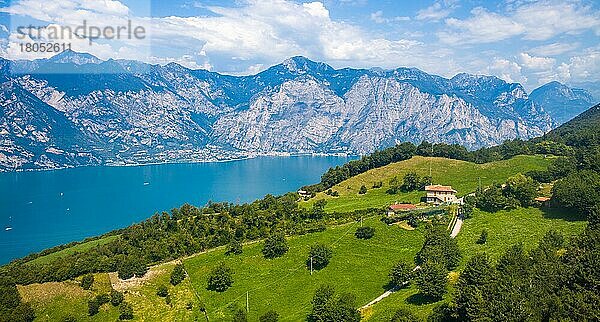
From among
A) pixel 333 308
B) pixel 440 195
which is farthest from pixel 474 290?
pixel 440 195

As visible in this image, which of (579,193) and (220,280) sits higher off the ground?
(579,193)

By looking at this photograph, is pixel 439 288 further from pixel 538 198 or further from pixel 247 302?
pixel 538 198

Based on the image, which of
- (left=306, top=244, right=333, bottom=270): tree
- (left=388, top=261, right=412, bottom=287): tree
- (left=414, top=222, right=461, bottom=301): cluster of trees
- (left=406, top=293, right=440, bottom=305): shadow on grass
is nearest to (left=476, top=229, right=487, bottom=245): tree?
(left=414, top=222, right=461, bottom=301): cluster of trees

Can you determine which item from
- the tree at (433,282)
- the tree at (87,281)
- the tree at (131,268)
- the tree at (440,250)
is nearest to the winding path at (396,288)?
the tree at (440,250)

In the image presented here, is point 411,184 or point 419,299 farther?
point 411,184

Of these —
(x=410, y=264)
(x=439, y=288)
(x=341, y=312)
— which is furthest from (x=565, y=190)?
(x=341, y=312)

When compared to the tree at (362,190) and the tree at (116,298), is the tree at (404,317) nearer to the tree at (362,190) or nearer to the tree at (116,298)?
the tree at (116,298)

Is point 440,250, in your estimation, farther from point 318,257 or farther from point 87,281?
point 87,281
